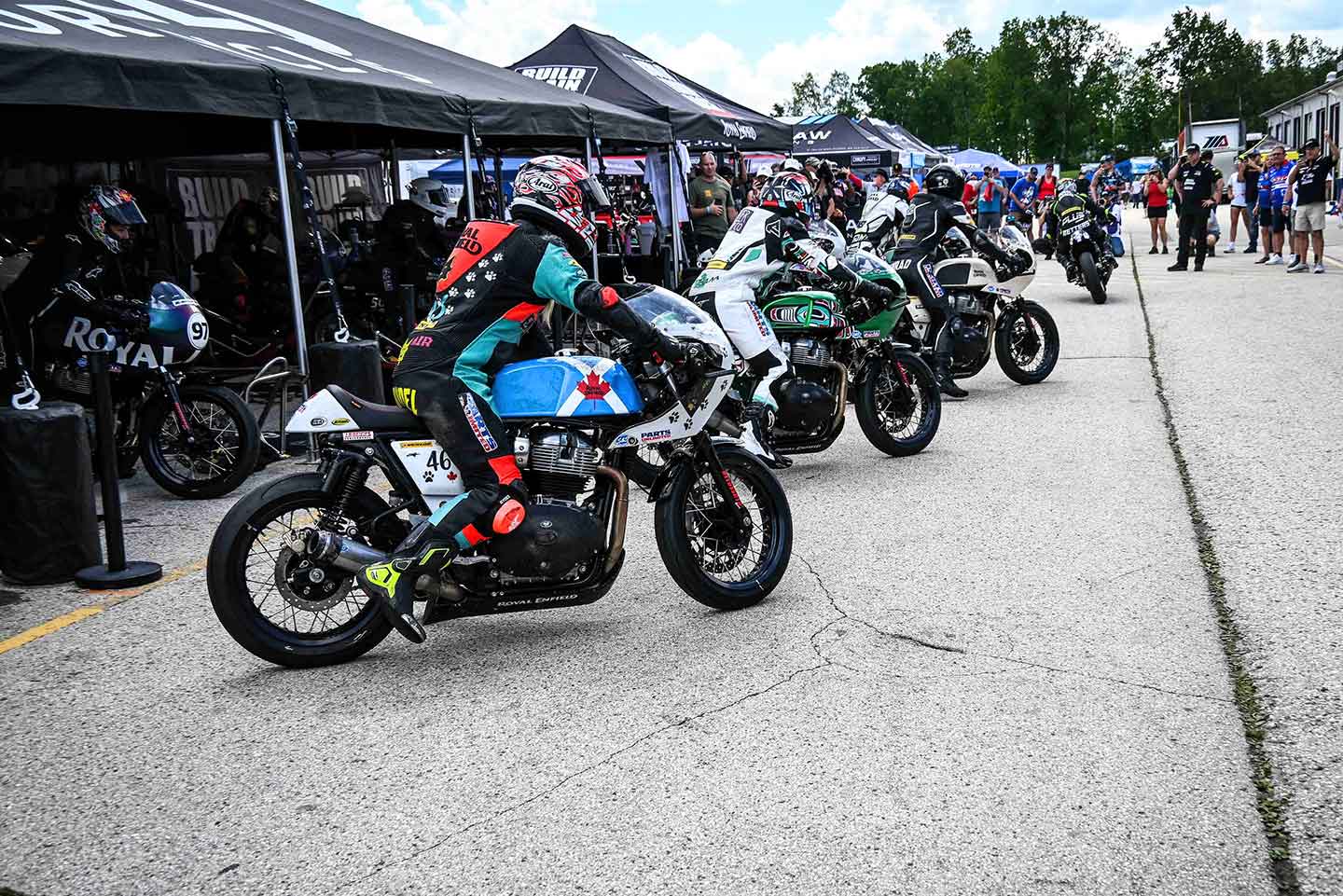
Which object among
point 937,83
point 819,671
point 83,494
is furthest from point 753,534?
point 937,83

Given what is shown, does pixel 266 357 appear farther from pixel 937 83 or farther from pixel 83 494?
pixel 937 83

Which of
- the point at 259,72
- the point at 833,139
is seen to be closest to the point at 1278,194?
the point at 833,139

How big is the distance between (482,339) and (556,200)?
615 mm

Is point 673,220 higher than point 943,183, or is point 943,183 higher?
point 673,220

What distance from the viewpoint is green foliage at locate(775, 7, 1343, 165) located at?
120875 mm

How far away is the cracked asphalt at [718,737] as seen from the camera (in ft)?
10.6

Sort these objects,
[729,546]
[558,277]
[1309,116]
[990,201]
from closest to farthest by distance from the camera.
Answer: [558,277] < [729,546] < [990,201] < [1309,116]

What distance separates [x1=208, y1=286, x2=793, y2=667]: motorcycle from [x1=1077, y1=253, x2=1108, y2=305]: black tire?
42.3 feet

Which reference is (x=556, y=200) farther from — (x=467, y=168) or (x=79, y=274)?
(x=467, y=168)

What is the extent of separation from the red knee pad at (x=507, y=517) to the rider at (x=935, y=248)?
6.29m

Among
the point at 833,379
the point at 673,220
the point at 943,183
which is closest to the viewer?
the point at 833,379

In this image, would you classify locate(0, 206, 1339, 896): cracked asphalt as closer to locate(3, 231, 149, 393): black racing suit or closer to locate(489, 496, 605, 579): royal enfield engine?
locate(489, 496, 605, 579): royal enfield engine

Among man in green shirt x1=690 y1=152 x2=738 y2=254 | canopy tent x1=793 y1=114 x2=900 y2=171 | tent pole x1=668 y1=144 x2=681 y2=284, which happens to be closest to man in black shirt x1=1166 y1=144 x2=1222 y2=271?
man in green shirt x1=690 y1=152 x2=738 y2=254

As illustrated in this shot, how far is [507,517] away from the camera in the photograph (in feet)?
14.9
